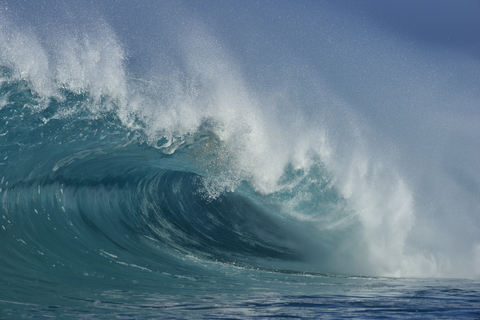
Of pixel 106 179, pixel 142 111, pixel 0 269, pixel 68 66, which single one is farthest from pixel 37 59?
pixel 0 269

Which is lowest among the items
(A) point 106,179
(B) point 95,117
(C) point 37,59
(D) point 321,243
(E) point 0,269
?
(E) point 0,269

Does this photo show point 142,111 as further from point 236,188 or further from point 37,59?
point 236,188

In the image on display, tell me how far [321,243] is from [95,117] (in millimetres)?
5780

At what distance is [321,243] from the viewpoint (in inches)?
352

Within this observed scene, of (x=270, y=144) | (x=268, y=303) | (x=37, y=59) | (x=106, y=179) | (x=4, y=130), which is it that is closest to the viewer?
(x=268, y=303)

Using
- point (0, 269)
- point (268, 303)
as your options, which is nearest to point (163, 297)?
point (268, 303)

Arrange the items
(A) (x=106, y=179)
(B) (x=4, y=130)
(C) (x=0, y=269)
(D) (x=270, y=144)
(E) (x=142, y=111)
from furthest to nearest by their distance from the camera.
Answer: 1. (D) (x=270, y=144)
2. (A) (x=106, y=179)
3. (E) (x=142, y=111)
4. (B) (x=4, y=130)
5. (C) (x=0, y=269)

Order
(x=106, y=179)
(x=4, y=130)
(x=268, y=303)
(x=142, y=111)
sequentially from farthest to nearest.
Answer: (x=106, y=179) → (x=142, y=111) → (x=4, y=130) → (x=268, y=303)

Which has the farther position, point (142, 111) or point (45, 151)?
point (142, 111)

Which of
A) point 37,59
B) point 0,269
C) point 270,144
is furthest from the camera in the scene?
point 270,144

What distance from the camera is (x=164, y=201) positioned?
882cm

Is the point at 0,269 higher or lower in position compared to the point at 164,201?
lower

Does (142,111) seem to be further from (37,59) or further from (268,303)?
(268,303)

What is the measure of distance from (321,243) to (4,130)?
697cm
